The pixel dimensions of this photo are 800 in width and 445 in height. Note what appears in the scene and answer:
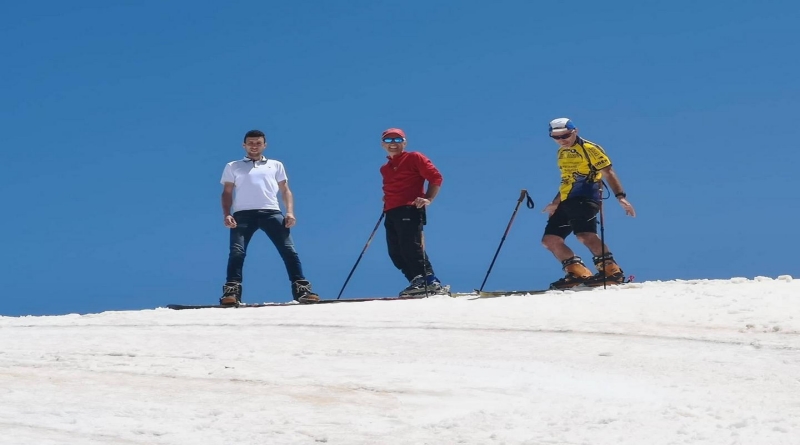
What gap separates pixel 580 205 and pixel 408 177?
224cm

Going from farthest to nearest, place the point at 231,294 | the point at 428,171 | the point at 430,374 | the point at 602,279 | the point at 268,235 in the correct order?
the point at 268,235
the point at 428,171
the point at 231,294
the point at 602,279
the point at 430,374

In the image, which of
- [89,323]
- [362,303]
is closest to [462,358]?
[362,303]

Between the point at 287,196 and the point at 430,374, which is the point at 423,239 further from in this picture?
the point at 430,374

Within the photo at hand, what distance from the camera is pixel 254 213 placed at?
1185 centimetres

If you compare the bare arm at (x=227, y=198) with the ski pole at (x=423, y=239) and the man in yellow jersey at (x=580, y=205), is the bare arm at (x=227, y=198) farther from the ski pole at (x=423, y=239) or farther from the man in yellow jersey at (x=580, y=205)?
the man in yellow jersey at (x=580, y=205)

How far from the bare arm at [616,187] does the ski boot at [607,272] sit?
0.59 metres

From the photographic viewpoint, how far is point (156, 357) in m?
7.17

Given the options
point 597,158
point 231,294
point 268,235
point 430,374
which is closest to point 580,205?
point 597,158

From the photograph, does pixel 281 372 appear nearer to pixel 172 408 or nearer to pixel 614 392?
pixel 172 408

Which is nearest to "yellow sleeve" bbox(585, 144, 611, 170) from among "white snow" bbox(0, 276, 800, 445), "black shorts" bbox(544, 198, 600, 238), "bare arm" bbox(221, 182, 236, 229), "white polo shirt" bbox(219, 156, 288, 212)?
"black shorts" bbox(544, 198, 600, 238)

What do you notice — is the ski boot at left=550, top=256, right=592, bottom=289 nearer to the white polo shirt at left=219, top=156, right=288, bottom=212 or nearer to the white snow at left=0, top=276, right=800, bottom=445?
the white snow at left=0, top=276, right=800, bottom=445

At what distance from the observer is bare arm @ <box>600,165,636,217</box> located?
36.1 ft

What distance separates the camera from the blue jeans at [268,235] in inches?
458

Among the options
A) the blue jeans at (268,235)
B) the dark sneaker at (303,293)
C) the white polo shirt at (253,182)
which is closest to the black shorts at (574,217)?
the dark sneaker at (303,293)
